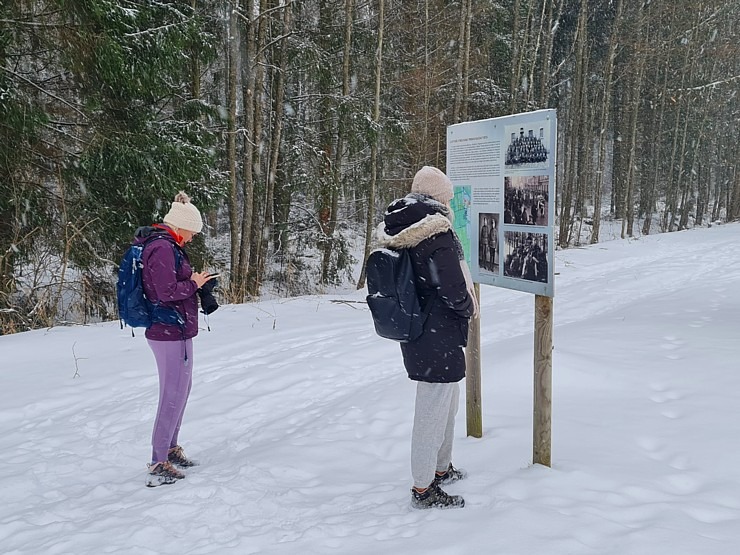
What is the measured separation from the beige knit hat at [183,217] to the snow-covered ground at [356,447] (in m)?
1.86

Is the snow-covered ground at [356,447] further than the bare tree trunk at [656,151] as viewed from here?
No

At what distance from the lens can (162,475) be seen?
4.04 meters

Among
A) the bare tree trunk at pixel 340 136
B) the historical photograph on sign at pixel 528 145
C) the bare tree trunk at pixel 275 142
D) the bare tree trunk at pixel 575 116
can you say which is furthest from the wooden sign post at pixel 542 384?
the bare tree trunk at pixel 575 116

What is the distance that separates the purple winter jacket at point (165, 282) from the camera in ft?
12.8

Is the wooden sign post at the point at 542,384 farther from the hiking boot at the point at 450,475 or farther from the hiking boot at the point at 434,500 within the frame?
the hiking boot at the point at 434,500

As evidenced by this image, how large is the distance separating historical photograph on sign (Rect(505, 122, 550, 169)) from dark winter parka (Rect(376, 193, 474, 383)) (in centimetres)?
70

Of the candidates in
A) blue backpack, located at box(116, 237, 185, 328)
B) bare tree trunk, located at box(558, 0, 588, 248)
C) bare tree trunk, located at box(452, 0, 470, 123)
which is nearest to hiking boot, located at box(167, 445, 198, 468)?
blue backpack, located at box(116, 237, 185, 328)

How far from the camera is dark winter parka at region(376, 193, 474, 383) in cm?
304

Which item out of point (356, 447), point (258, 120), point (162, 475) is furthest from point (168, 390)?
point (258, 120)

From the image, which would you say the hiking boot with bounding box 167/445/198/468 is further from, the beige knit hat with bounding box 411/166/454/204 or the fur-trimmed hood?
the beige knit hat with bounding box 411/166/454/204

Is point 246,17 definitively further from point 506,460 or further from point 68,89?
point 506,460

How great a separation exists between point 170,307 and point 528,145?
270cm

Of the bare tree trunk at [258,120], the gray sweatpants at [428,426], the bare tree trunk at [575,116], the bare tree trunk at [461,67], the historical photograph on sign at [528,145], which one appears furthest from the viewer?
the bare tree trunk at [575,116]

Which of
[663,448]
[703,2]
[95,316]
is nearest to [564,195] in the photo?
[703,2]
